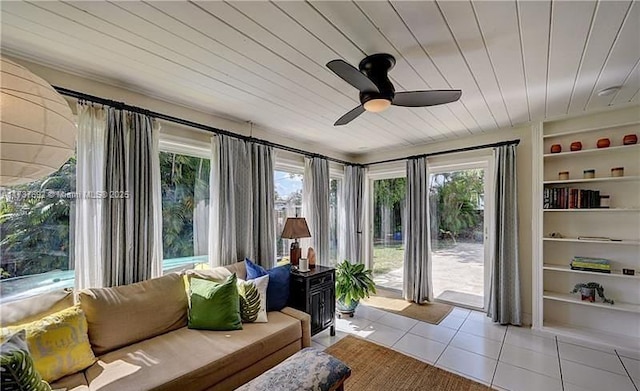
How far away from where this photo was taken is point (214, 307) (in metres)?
2.25

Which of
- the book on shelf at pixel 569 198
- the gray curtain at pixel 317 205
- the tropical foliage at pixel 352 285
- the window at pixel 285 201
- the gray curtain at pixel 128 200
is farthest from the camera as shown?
the gray curtain at pixel 317 205

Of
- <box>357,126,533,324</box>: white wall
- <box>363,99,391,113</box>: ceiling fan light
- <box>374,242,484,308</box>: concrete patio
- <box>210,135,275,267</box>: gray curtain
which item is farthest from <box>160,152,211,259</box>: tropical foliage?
<box>357,126,533,324</box>: white wall

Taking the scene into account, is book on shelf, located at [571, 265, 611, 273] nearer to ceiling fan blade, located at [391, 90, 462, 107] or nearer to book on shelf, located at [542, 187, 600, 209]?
book on shelf, located at [542, 187, 600, 209]

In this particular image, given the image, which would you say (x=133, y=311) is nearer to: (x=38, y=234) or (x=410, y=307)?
(x=38, y=234)

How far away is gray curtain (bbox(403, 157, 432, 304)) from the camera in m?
4.15

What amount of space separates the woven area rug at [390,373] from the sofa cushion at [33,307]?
215cm


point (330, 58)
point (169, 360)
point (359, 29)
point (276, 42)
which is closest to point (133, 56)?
point (276, 42)

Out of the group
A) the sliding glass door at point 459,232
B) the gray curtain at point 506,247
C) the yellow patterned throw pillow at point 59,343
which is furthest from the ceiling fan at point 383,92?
the sliding glass door at point 459,232

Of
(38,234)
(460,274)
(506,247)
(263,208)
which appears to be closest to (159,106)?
(38,234)

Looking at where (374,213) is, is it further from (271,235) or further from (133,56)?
(133,56)

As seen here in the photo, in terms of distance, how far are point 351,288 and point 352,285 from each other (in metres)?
0.04

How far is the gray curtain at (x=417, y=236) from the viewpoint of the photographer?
4.15 metres

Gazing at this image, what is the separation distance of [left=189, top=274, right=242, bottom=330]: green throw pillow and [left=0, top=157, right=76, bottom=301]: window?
92 centimetres

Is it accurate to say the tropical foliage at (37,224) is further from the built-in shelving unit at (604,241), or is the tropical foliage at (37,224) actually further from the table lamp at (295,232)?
the built-in shelving unit at (604,241)
